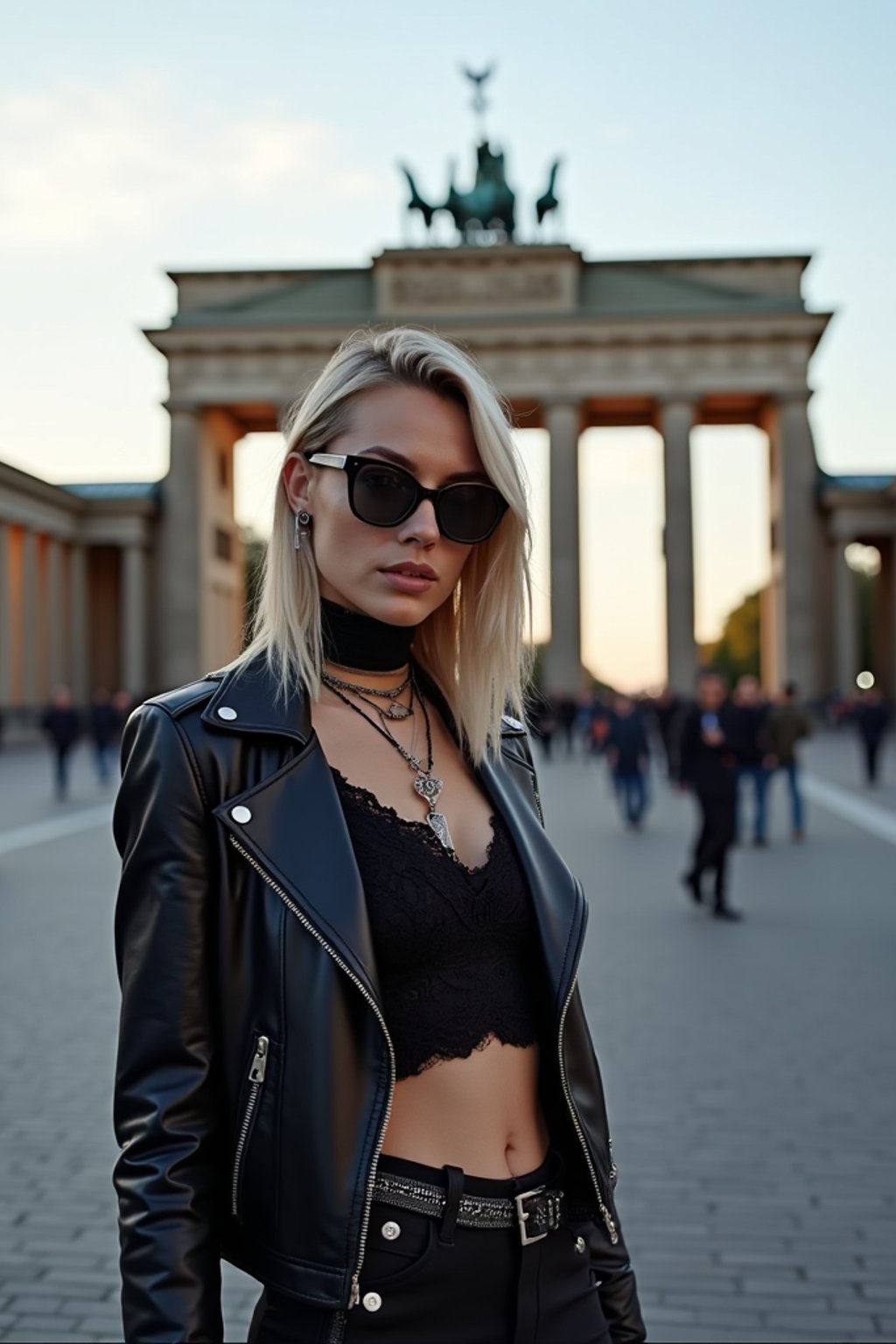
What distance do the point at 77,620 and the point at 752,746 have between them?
1777 inches

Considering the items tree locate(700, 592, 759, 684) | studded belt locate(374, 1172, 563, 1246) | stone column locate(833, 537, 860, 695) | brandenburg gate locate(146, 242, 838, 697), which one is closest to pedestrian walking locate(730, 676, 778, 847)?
studded belt locate(374, 1172, 563, 1246)

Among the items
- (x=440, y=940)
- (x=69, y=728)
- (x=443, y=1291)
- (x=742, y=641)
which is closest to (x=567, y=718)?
(x=69, y=728)

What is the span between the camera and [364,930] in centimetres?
183

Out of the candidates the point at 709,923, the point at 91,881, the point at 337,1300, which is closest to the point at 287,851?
the point at 337,1300

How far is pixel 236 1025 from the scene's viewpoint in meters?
1.86

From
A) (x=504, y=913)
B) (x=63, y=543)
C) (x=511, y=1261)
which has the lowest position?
(x=511, y=1261)

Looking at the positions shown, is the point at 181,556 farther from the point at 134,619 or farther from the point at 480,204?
the point at 480,204

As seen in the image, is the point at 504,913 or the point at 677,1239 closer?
the point at 504,913

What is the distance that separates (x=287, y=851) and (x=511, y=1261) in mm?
661

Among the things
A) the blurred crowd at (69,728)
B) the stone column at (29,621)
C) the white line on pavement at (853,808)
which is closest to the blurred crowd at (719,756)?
the white line on pavement at (853,808)

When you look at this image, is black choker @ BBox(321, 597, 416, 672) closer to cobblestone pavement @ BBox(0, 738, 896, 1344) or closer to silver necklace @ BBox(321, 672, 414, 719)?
silver necklace @ BBox(321, 672, 414, 719)

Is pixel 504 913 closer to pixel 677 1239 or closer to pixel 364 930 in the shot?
pixel 364 930

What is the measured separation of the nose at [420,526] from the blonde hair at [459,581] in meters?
0.12

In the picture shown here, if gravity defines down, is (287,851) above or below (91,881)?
above
